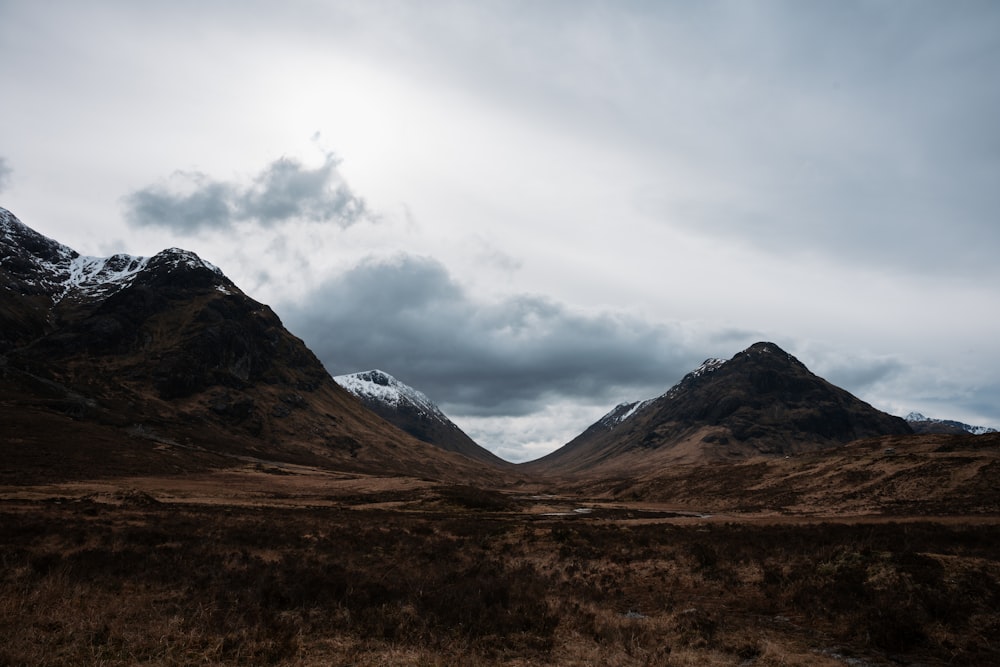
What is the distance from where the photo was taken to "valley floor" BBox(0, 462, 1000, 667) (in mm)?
12023

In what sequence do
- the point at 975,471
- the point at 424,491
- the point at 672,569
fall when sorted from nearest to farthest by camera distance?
1. the point at 672,569
2. the point at 975,471
3. the point at 424,491

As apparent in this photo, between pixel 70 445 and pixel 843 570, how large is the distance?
114173 millimetres

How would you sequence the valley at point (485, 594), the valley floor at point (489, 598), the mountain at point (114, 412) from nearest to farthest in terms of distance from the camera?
1. the valley floor at point (489, 598)
2. the valley at point (485, 594)
3. the mountain at point (114, 412)

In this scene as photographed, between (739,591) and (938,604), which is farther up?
(938,604)

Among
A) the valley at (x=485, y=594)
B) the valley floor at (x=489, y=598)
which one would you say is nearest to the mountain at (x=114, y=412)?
the valley at (x=485, y=594)

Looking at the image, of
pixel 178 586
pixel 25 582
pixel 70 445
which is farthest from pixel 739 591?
pixel 70 445

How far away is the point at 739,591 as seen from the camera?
19984mm

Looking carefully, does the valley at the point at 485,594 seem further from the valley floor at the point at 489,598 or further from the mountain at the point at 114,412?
the mountain at the point at 114,412

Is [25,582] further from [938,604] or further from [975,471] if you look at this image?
[975,471]

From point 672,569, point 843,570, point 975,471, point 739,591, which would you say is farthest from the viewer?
point 975,471

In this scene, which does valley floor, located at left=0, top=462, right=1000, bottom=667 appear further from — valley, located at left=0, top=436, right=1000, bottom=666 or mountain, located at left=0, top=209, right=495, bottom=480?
mountain, located at left=0, top=209, right=495, bottom=480

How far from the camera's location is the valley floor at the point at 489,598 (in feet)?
39.4

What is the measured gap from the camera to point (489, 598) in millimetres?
16844

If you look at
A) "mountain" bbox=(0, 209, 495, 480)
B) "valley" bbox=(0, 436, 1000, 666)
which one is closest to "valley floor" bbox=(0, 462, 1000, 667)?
"valley" bbox=(0, 436, 1000, 666)
